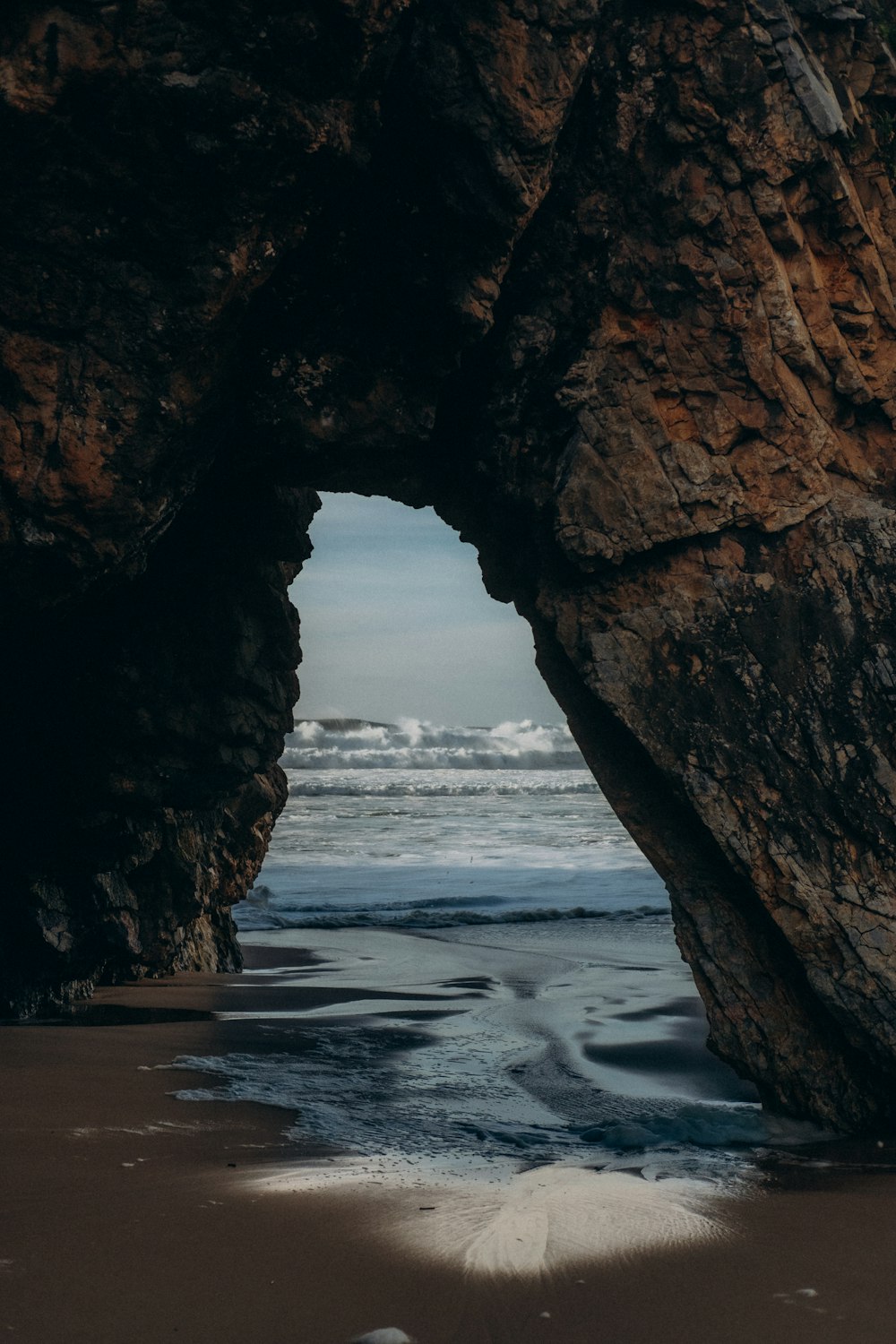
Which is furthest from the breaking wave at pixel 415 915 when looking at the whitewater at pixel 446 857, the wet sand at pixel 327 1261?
the wet sand at pixel 327 1261

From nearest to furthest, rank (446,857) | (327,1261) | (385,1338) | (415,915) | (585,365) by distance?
(385,1338) → (327,1261) → (585,365) → (415,915) → (446,857)

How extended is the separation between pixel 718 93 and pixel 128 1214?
6.37 m

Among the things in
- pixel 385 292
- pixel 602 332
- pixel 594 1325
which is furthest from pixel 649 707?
pixel 594 1325

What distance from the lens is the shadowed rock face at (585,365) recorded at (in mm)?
5047

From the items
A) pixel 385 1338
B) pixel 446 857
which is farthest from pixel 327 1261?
pixel 446 857

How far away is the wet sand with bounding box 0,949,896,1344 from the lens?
312 centimetres

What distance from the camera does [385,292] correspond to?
5977mm

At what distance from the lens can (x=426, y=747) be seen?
70938 millimetres

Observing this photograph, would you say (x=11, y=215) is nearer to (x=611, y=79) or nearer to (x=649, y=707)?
(x=611, y=79)

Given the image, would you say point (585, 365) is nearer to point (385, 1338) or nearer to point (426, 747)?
point (385, 1338)

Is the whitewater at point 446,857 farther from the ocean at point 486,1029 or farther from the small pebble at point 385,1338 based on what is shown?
the small pebble at point 385,1338

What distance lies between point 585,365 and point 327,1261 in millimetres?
4906

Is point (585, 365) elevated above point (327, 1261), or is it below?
above

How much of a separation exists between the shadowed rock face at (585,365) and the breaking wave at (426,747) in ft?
198
